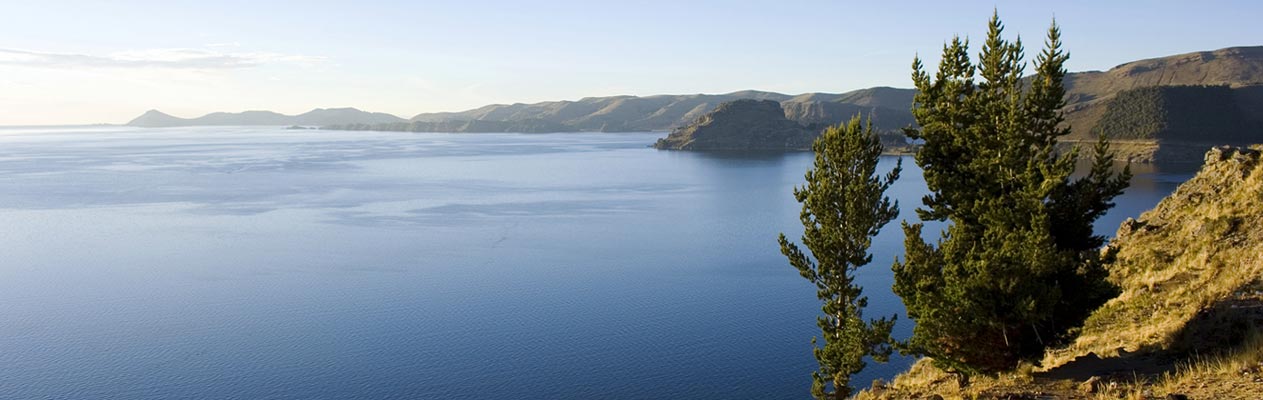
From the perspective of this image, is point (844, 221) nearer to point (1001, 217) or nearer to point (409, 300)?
point (1001, 217)

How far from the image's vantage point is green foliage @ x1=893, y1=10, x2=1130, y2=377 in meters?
23.4

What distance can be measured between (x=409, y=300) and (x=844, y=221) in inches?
1623

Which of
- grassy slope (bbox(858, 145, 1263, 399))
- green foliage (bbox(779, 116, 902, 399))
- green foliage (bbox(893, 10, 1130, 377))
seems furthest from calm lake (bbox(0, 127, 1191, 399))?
green foliage (bbox(893, 10, 1130, 377))

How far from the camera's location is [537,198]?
436 feet

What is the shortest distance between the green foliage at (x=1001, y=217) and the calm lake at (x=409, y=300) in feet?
61.4

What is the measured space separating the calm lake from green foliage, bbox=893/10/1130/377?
18700 millimetres

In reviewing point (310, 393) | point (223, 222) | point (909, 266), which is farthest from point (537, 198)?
point (909, 266)

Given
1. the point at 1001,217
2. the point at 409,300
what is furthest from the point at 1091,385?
the point at 409,300

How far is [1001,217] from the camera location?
78.3 ft

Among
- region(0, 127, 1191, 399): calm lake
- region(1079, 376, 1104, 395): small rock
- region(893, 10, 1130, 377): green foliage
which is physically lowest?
region(0, 127, 1191, 399): calm lake

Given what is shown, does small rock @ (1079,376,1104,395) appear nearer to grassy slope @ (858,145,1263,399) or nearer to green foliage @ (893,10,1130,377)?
grassy slope @ (858,145,1263,399)

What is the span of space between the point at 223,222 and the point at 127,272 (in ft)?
102

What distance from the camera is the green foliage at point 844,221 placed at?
29.6 m

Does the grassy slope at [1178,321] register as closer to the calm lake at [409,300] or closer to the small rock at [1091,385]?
the small rock at [1091,385]
